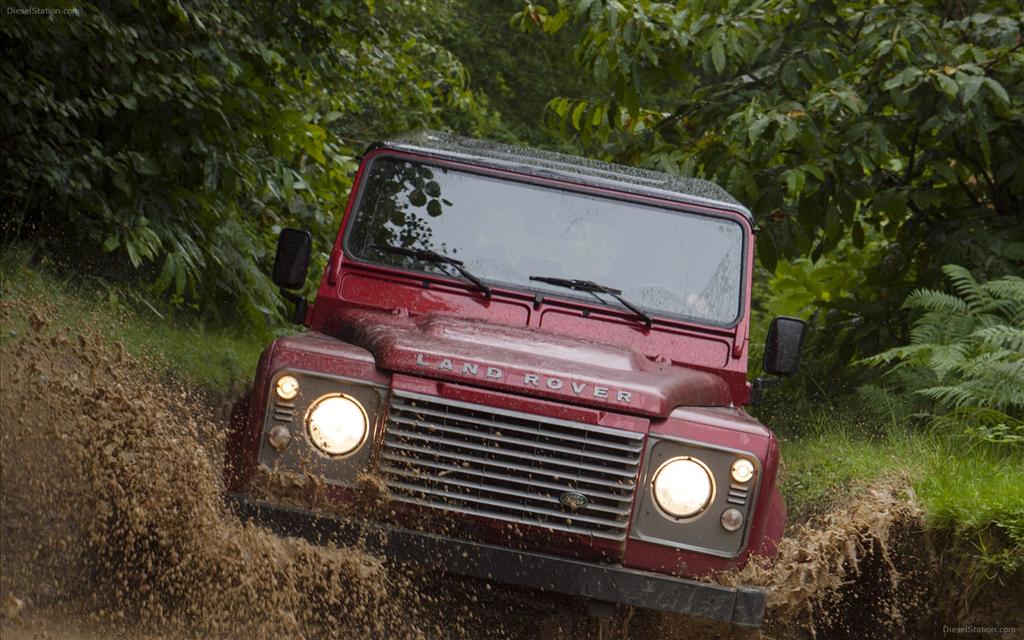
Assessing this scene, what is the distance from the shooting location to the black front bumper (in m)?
4.19

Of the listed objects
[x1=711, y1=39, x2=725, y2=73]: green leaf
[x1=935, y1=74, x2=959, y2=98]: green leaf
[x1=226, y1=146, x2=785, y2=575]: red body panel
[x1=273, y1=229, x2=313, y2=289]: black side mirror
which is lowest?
[x1=226, y1=146, x2=785, y2=575]: red body panel

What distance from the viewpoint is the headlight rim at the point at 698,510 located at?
438cm

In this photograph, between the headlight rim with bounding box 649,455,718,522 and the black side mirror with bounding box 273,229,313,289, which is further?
the black side mirror with bounding box 273,229,313,289

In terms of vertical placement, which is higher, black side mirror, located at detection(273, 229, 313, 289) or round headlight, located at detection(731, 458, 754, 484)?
black side mirror, located at detection(273, 229, 313, 289)

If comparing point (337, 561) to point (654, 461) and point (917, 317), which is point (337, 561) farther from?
point (917, 317)

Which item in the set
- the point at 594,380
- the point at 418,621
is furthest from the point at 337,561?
the point at 594,380

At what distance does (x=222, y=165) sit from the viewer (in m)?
7.66

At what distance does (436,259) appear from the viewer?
5457 mm

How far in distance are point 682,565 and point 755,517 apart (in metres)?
0.30

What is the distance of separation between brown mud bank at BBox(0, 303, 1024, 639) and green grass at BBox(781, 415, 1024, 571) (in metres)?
0.62

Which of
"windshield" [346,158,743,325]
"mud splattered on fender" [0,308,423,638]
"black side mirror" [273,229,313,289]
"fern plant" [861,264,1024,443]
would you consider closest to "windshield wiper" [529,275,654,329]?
"windshield" [346,158,743,325]
